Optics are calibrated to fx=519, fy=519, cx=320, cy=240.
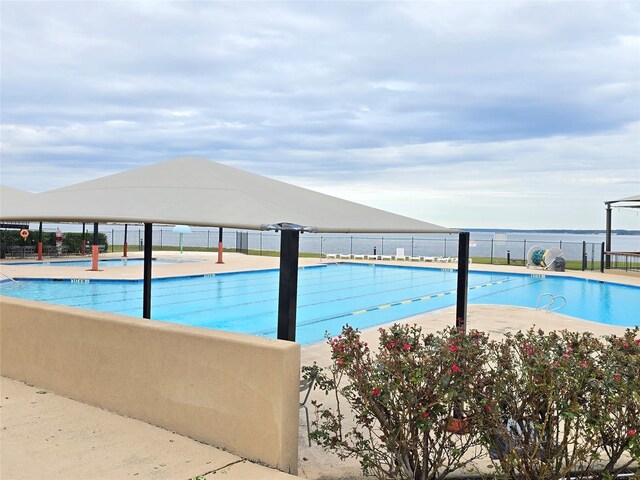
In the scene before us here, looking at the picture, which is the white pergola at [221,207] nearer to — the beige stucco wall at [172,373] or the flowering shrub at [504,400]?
the beige stucco wall at [172,373]

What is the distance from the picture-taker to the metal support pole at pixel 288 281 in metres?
3.93

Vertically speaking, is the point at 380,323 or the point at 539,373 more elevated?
the point at 539,373

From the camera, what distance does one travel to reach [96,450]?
417 centimetres

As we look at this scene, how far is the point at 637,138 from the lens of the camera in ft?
68.8

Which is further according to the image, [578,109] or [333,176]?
[333,176]

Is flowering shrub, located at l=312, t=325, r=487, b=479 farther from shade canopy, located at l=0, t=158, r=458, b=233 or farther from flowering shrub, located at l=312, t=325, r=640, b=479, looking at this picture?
shade canopy, located at l=0, t=158, r=458, b=233

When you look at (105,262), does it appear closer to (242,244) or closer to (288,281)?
(242,244)

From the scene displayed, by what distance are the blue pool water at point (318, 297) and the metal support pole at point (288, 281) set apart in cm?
667

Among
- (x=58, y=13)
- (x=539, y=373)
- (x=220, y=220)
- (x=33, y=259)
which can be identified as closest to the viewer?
(x=539, y=373)

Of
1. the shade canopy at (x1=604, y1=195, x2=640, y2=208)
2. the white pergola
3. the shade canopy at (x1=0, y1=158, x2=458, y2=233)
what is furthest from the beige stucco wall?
the shade canopy at (x1=604, y1=195, x2=640, y2=208)

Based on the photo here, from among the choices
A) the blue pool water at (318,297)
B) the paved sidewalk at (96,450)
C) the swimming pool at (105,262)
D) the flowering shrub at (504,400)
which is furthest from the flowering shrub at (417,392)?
the swimming pool at (105,262)

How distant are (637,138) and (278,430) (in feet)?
72.9

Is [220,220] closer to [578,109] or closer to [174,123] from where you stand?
[578,109]

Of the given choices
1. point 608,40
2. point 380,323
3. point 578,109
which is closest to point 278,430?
point 380,323
